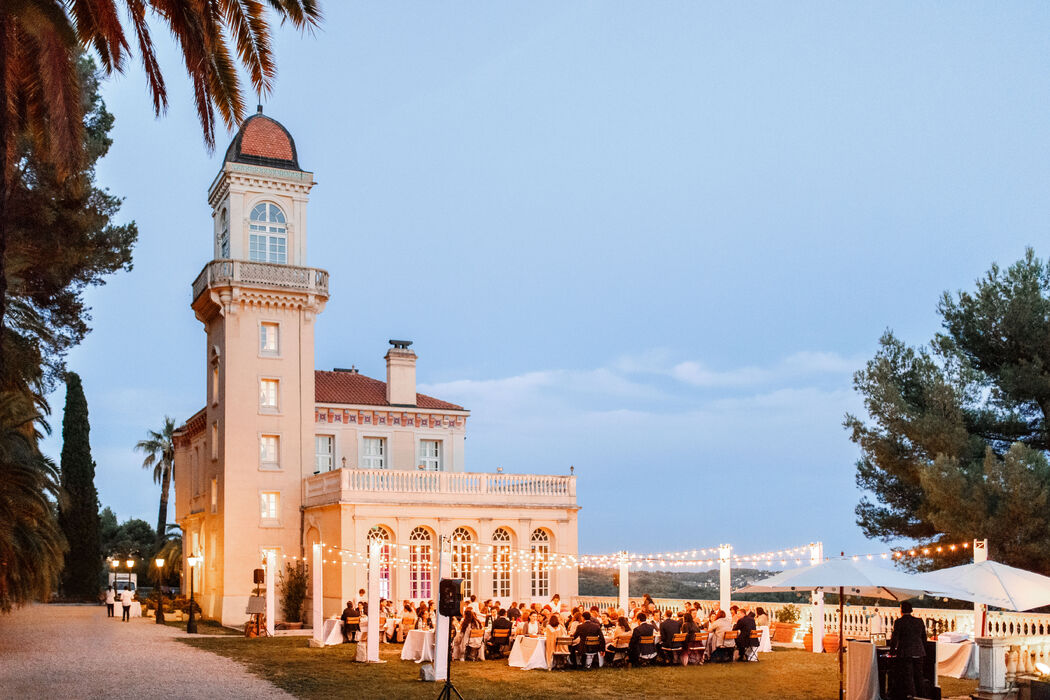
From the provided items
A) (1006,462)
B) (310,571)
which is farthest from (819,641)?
(310,571)

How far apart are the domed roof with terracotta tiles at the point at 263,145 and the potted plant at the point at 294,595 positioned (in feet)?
42.1

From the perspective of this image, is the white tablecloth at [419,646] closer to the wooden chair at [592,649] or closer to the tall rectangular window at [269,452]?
the wooden chair at [592,649]

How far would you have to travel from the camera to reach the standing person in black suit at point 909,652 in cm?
1391

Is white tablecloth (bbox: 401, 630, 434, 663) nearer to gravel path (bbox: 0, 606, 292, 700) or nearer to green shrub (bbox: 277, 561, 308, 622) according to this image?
gravel path (bbox: 0, 606, 292, 700)

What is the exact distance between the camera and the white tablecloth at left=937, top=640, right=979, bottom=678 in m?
18.0

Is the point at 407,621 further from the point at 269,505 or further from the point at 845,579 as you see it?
the point at 845,579

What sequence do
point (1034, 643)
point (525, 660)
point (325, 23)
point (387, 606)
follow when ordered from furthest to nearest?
point (387, 606) < point (525, 660) < point (1034, 643) < point (325, 23)

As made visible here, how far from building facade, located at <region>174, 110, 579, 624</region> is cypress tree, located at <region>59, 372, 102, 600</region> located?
18.7 metres

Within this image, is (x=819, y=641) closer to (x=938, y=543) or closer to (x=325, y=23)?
(x=938, y=543)

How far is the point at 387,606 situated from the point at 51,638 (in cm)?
829

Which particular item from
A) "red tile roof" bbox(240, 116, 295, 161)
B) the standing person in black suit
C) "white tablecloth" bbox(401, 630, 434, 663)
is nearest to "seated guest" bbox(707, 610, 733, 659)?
"white tablecloth" bbox(401, 630, 434, 663)

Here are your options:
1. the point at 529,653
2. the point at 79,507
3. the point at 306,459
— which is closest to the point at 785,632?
the point at 529,653

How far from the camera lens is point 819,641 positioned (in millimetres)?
22266

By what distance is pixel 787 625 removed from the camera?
79.2ft
